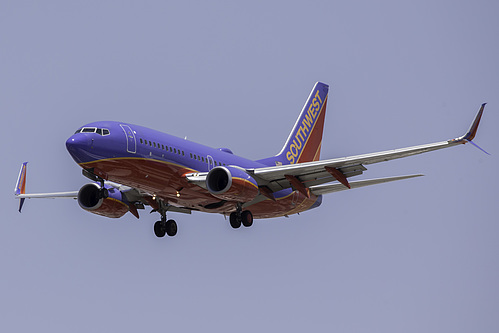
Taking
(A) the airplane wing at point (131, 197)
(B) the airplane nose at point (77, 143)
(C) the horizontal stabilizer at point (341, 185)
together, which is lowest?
(C) the horizontal stabilizer at point (341, 185)

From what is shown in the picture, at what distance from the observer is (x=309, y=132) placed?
189 feet

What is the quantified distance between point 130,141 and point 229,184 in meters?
5.84

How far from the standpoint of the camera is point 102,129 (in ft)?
130

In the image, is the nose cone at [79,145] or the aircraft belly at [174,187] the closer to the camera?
the nose cone at [79,145]

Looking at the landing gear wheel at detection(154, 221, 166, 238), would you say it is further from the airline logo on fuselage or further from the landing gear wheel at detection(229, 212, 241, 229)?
the airline logo on fuselage

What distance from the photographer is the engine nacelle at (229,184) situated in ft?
140

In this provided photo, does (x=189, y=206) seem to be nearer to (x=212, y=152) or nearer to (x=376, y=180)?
(x=212, y=152)

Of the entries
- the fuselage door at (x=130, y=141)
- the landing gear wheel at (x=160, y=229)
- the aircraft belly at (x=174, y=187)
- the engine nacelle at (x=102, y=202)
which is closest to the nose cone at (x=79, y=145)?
the aircraft belly at (x=174, y=187)

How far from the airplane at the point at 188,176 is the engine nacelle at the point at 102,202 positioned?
28 millimetres

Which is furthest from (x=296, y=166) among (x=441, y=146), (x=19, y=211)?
(x=19, y=211)

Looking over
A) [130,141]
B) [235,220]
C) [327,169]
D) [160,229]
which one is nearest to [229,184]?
[235,220]

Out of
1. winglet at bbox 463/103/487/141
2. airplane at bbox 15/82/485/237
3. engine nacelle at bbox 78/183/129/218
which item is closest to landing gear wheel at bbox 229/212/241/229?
airplane at bbox 15/82/485/237

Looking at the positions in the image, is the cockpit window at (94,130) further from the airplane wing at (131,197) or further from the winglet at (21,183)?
the winglet at (21,183)

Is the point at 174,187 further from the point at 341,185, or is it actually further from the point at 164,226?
the point at 341,185
